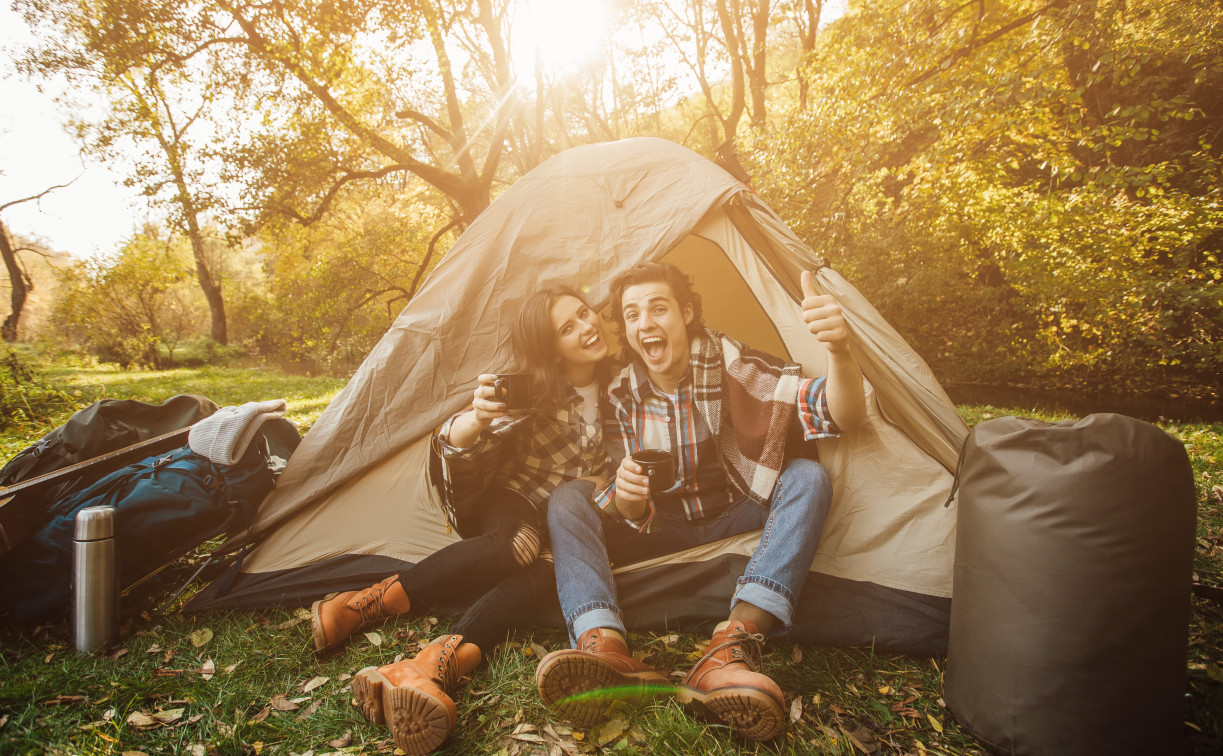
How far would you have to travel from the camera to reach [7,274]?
16.8m

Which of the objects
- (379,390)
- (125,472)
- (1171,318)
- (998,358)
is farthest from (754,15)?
(125,472)

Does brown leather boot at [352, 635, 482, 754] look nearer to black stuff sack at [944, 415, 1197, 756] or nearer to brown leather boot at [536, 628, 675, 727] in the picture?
brown leather boot at [536, 628, 675, 727]

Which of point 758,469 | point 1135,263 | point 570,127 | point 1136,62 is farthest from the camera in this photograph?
point 570,127

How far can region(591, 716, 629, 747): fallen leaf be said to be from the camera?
5.82 ft

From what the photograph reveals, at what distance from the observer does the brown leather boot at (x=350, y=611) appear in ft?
7.50

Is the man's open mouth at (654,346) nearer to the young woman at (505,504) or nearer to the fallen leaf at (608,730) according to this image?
the young woman at (505,504)

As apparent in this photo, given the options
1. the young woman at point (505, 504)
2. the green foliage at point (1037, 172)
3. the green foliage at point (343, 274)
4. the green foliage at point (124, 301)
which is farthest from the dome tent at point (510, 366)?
the green foliage at point (124, 301)

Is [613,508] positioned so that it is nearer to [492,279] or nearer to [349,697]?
[349,697]

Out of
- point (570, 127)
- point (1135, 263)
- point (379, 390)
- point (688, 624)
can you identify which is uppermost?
point (570, 127)

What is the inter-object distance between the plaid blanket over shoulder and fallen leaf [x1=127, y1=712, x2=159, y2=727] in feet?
7.46

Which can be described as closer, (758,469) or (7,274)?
(758,469)

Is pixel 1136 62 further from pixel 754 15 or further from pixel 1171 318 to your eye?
pixel 754 15

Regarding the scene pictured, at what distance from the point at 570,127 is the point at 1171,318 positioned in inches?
563

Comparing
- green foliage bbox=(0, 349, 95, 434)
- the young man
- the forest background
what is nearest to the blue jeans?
the young man
